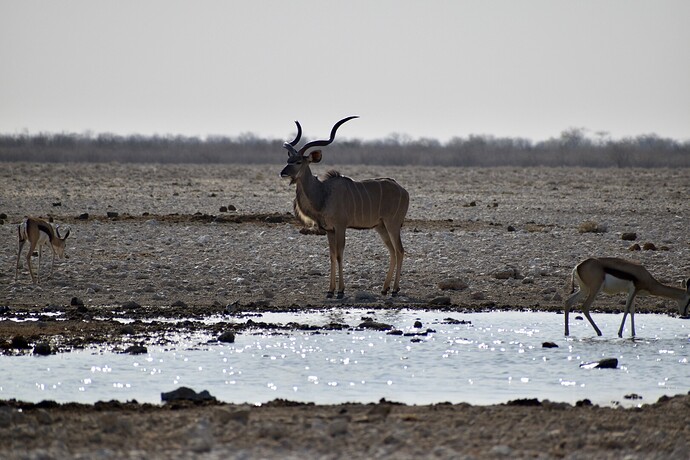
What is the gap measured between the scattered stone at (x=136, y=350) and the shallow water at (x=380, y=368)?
0.33ft

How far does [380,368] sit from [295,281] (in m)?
6.67

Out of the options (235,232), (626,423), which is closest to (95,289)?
(235,232)

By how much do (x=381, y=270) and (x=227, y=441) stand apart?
11478 millimetres

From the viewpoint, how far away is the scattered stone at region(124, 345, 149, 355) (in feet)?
40.0

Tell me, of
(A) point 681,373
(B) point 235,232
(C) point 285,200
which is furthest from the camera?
(C) point 285,200

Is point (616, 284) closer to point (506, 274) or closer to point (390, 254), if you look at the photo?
point (506, 274)

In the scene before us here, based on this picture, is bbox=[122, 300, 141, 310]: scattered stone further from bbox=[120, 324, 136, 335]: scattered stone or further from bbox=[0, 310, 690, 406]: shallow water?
bbox=[0, 310, 690, 406]: shallow water

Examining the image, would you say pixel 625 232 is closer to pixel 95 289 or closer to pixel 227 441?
pixel 95 289

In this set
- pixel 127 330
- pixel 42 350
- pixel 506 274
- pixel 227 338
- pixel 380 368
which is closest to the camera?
pixel 380 368

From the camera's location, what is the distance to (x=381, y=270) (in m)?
19.5

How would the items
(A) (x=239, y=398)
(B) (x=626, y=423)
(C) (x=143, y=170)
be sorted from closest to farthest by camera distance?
(B) (x=626, y=423) < (A) (x=239, y=398) < (C) (x=143, y=170)

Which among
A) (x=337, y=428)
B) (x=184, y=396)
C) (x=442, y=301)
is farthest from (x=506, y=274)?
(x=337, y=428)

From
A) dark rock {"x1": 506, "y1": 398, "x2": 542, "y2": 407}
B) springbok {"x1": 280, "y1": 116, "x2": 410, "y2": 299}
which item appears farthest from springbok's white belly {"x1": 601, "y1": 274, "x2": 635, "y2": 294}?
dark rock {"x1": 506, "y1": 398, "x2": 542, "y2": 407}

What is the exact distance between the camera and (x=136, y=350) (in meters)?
12.2
